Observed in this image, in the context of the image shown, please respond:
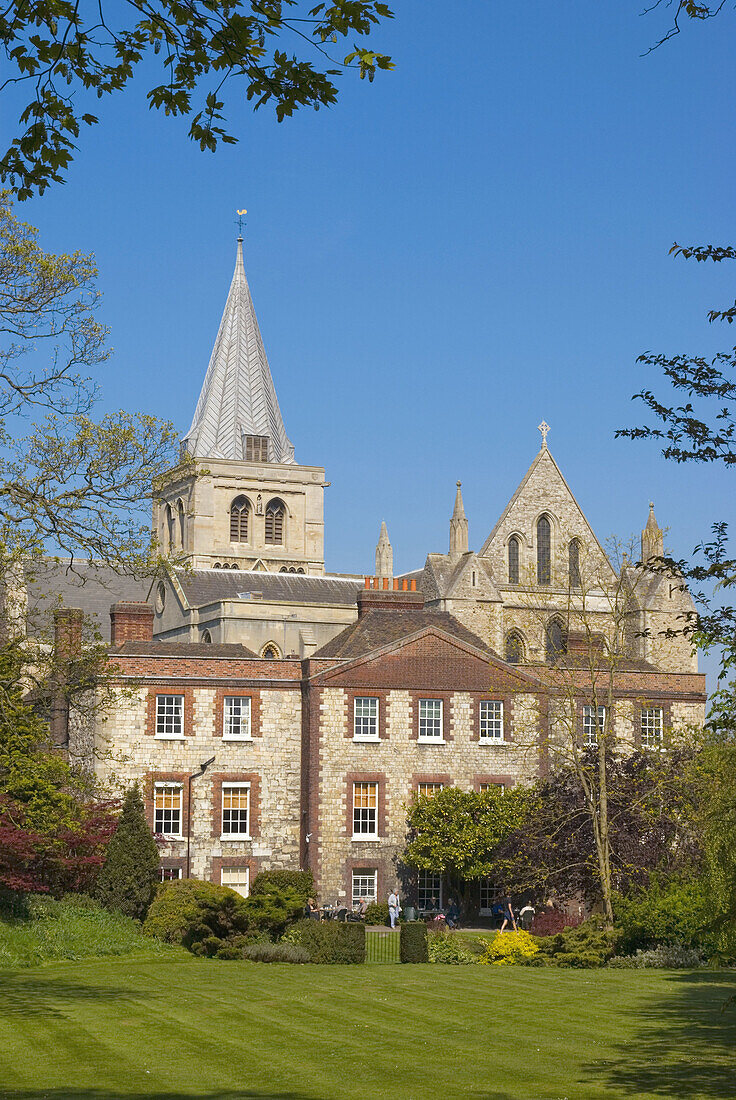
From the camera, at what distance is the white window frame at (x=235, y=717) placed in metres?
44.3

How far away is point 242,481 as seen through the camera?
101 metres

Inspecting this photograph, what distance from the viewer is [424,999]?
23.8 m

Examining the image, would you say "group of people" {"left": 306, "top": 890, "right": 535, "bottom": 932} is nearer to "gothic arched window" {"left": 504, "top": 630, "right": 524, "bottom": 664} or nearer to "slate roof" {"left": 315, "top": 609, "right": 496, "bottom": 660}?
"slate roof" {"left": 315, "top": 609, "right": 496, "bottom": 660}

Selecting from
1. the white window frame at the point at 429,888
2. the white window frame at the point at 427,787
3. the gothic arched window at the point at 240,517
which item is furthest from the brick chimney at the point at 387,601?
the gothic arched window at the point at 240,517

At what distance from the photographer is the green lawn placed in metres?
16.0

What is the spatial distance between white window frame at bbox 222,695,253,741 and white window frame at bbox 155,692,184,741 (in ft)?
4.58

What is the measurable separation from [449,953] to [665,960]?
473 centimetres

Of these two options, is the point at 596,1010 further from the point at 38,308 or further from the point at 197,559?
the point at 197,559

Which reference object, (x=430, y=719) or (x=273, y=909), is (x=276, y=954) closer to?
(x=273, y=909)

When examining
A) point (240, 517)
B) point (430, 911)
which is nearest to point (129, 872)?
point (430, 911)

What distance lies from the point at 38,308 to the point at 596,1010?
14283 millimetres

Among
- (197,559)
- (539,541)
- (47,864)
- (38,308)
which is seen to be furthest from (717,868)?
(197,559)

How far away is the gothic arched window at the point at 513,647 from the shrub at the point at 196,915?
30.5 meters

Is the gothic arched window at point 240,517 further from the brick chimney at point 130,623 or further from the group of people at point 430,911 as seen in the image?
the group of people at point 430,911
